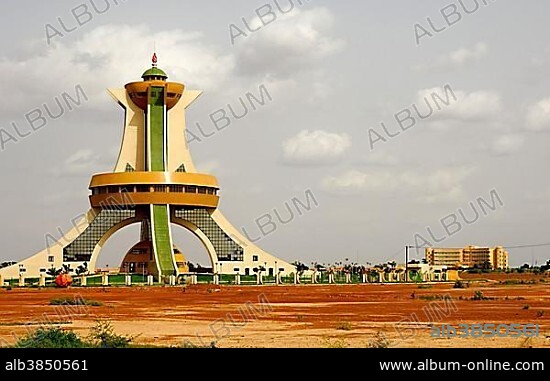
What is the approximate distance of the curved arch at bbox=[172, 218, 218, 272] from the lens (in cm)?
8581

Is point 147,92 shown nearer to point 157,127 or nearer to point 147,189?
point 157,127

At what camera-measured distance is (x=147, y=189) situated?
83312 millimetres

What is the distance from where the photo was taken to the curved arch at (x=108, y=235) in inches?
3351

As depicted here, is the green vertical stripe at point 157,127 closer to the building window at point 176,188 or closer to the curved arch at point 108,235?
the building window at point 176,188
